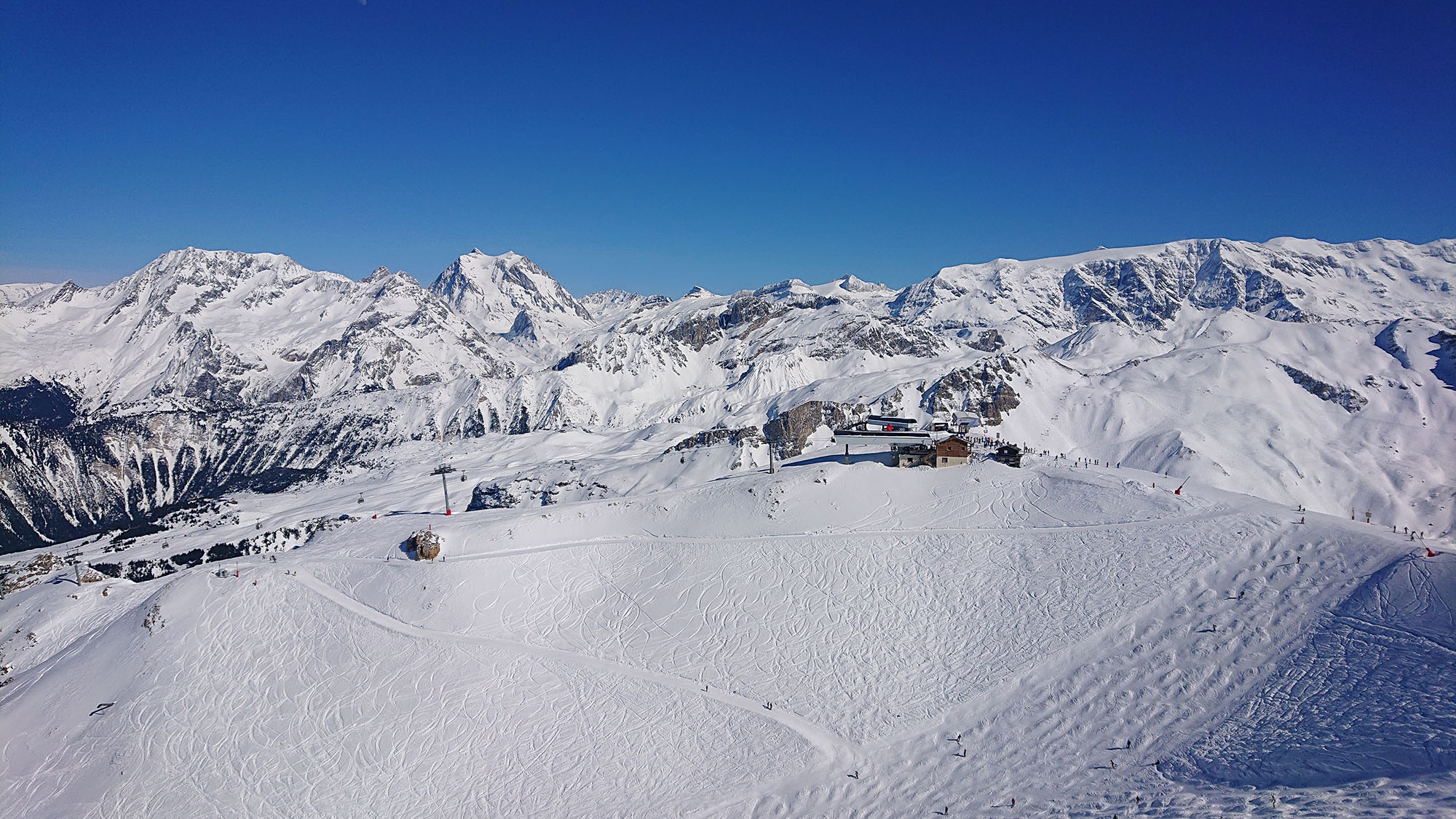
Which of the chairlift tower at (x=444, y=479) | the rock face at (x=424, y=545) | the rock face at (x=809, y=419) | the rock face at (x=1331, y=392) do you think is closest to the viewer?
the rock face at (x=424, y=545)

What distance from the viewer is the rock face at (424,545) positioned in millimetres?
51188

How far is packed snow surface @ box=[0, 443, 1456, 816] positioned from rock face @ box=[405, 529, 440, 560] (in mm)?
942

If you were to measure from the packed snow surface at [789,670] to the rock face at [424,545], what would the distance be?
942 millimetres

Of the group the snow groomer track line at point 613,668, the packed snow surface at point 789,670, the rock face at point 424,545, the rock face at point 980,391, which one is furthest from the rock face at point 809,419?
the snow groomer track line at point 613,668

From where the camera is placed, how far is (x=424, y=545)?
51719 mm

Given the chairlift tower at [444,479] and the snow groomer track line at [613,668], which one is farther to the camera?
the chairlift tower at [444,479]

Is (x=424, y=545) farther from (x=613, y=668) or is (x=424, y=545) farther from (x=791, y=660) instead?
(x=791, y=660)

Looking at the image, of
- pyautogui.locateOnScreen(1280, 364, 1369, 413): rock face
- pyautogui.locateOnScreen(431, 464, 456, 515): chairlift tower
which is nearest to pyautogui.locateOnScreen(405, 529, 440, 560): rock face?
pyautogui.locateOnScreen(431, 464, 456, 515): chairlift tower

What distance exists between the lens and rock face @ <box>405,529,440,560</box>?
5119 cm

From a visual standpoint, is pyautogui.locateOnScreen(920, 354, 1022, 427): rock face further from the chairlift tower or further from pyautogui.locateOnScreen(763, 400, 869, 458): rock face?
the chairlift tower

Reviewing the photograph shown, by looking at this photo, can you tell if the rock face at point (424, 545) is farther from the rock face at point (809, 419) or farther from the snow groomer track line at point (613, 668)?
the rock face at point (809, 419)

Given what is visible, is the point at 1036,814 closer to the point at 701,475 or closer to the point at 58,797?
the point at 58,797

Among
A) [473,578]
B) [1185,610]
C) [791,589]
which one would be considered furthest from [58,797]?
[1185,610]

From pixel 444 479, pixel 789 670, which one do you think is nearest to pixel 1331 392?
pixel 789 670
